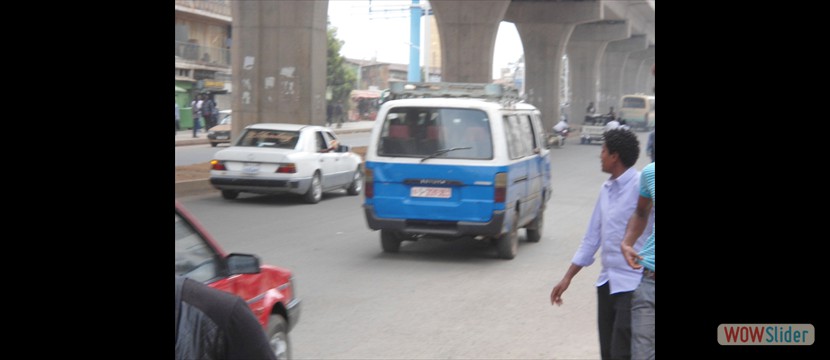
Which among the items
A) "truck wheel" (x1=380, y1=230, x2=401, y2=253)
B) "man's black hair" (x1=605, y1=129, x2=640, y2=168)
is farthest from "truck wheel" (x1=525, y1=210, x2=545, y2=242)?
"man's black hair" (x1=605, y1=129, x2=640, y2=168)

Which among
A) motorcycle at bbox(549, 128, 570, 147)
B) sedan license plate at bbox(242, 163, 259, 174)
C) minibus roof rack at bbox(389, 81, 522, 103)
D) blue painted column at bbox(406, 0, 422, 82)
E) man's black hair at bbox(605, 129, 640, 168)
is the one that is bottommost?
sedan license plate at bbox(242, 163, 259, 174)

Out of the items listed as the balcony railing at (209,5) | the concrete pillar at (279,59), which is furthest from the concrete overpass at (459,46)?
the balcony railing at (209,5)

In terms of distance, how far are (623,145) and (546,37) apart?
156 feet

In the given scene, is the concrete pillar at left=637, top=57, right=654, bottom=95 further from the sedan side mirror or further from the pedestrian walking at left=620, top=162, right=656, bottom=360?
the sedan side mirror

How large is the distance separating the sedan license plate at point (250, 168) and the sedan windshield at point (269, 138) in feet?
2.28

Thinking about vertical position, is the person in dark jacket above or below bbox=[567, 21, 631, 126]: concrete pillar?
below

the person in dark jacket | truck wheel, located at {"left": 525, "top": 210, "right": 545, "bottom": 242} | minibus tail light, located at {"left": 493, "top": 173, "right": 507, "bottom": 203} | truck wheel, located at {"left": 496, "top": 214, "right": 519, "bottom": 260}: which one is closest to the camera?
the person in dark jacket

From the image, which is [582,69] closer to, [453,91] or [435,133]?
[453,91]

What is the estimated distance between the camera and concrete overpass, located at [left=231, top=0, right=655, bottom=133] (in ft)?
83.7

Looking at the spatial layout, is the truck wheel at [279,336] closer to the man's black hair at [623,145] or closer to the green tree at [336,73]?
the man's black hair at [623,145]

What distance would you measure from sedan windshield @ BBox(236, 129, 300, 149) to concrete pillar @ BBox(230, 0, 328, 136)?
23.2 feet
